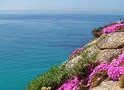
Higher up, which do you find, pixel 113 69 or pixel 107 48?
pixel 107 48

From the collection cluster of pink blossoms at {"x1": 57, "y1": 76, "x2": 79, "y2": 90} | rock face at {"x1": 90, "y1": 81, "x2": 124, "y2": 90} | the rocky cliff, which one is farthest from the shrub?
rock face at {"x1": 90, "y1": 81, "x2": 124, "y2": 90}

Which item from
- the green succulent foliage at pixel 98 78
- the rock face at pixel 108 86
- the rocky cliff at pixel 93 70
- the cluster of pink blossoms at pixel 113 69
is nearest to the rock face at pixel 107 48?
the rocky cliff at pixel 93 70

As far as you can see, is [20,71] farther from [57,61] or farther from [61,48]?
[61,48]

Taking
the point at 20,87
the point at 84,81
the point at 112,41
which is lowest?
the point at 20,87

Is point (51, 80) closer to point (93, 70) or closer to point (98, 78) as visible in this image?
point (93, 70)

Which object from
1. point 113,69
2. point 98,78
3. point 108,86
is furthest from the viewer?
point 98,78

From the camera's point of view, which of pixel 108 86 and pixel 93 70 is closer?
pixel 108 86

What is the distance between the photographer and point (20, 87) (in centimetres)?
4897

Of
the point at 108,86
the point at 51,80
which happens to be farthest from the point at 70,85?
the point at 108,86

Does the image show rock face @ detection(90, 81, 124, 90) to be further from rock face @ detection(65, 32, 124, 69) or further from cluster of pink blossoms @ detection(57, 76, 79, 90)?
rock face @ detection(65, 32, 124, 69)

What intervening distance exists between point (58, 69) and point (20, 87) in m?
26.4

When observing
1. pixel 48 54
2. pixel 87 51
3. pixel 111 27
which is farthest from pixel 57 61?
pixel 87 51

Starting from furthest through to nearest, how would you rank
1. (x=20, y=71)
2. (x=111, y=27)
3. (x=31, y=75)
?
(x=20, y=71), (x=31, y=75), (x=111, y=27)

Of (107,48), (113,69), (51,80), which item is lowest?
(51,80)
